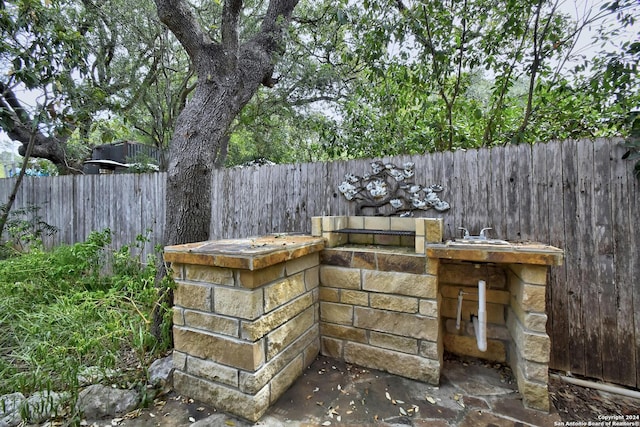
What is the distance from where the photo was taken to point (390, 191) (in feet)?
8.29

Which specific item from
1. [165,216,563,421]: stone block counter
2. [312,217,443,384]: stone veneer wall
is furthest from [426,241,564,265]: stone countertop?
[312,217,443,384]: stone veneer wall

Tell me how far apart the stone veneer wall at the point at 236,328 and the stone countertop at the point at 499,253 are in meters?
0.88

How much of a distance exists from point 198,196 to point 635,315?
3.25m

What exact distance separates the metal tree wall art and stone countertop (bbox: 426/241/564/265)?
0.69m

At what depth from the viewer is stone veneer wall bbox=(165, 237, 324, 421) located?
1.49 meters

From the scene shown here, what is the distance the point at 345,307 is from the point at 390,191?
3.60 feet

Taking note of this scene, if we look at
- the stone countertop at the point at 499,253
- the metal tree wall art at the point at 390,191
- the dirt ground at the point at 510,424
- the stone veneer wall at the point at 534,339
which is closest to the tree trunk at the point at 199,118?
the dirt ground at the point at 510,424

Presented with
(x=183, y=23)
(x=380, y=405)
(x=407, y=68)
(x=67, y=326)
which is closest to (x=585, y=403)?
(x=380, y=405)

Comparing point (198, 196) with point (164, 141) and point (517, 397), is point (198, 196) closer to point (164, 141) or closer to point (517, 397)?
point (517, 397)

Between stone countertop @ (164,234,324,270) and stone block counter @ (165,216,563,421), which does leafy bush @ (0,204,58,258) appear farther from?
stone block counter @ (165,216,563,421)

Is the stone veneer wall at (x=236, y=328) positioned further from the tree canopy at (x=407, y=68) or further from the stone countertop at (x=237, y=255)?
the tree canopy at (x=407, y=68)

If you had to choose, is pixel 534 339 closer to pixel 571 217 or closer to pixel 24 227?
pixel 571 217

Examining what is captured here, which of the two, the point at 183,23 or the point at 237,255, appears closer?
the point at 237,255

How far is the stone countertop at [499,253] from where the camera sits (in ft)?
4.93
